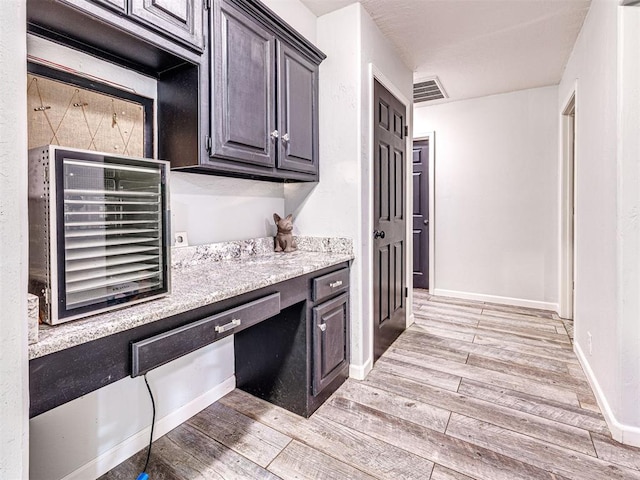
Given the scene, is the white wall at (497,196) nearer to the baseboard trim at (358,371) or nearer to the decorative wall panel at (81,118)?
the baseboard trim at (358,371)

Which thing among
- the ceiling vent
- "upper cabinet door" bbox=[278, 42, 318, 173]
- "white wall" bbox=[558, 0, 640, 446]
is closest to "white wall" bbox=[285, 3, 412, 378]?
"upper cabinet door" bbox=[278, 42, 318, 173]

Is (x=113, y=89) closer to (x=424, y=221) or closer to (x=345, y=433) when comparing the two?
(x=345, y=433)

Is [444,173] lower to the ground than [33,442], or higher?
higher

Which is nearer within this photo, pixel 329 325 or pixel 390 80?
pixel 329 325

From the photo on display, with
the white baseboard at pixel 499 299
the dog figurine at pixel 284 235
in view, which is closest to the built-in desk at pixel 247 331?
the dog figurine at pixel 284 235

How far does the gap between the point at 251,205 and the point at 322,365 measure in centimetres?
110

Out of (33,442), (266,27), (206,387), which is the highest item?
(266,27)

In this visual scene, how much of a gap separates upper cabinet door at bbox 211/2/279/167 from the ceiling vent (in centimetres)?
230

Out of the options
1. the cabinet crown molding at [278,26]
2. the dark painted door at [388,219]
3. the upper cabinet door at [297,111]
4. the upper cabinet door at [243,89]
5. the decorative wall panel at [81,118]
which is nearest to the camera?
the decorative wall panel at [81,118]

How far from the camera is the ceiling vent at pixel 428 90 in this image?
3588mm

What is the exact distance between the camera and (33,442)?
122 cm

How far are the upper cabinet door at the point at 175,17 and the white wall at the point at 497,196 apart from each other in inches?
138

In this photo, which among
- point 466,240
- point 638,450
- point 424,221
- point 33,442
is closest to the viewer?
point 33,442

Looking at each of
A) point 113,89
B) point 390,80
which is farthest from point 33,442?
point 390,80
